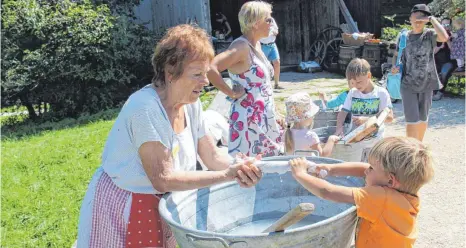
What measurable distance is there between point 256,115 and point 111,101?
690 centimetres

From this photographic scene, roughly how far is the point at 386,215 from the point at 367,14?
40.4ft

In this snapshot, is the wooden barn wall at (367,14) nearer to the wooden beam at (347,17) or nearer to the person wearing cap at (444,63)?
the wooden beam at (347,17)

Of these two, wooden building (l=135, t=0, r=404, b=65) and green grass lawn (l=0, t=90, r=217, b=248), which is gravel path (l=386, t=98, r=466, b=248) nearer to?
green grass lawn (l=0, t=90, r=217, b=248)

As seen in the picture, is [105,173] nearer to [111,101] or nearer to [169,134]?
[169,134]

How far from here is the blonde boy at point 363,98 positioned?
3.90 m

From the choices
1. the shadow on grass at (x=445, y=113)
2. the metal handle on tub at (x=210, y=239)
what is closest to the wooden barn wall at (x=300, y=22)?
the shadow on grass at (x=445, y=113)

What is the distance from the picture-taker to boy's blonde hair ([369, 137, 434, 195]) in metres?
1.97

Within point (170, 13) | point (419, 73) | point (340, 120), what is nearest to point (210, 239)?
point (340, 120)

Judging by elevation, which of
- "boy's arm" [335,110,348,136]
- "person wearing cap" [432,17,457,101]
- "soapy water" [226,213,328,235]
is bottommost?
"person wearing cap" [432,17,457,101]

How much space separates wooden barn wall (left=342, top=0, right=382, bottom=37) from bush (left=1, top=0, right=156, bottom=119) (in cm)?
638

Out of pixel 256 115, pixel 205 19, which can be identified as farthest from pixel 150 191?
pixel 205 19

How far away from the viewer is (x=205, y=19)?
1091 cm

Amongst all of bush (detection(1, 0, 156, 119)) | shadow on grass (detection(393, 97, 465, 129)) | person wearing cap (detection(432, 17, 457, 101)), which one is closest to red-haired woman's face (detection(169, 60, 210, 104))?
shadow on grass (detection(393, 97, 465, 129))

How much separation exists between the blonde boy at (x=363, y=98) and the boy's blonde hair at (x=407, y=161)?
184 cm
